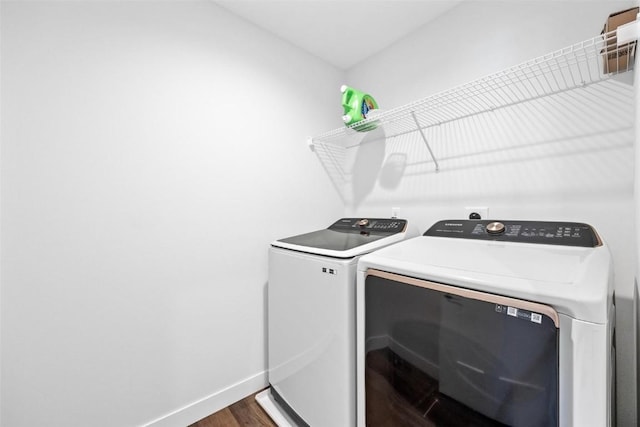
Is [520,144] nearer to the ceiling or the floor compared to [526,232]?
nearer to the ceiling

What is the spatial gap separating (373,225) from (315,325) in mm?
752

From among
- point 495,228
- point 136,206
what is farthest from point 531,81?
point 136,206

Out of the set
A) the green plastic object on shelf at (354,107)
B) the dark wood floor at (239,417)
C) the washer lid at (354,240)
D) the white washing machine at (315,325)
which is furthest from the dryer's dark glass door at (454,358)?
the green plastic object on shelf at (354,107)

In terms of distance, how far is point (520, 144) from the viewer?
51.5 inches

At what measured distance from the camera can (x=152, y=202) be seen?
1.32 metres

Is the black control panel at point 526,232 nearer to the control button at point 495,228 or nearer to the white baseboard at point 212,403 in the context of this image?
the control button at point 495,228

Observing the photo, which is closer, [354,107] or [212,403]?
[212,403]

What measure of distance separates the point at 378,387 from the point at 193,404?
1.14 m

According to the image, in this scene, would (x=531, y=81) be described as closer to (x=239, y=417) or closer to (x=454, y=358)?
(x=454, y=358)

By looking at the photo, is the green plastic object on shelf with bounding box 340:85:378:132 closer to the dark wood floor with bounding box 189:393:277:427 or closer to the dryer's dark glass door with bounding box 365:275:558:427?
the dryer's dark glass door with bounding box 365:275:558:427

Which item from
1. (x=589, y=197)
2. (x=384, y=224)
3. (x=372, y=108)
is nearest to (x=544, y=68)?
(x=589, y=197)

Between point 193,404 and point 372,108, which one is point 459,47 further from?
point 193,404

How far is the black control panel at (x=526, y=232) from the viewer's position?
983 millimetres

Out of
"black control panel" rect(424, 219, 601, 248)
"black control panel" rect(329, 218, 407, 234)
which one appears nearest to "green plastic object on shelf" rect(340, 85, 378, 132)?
"black control panel" rect(329, 218, 407, 234)
